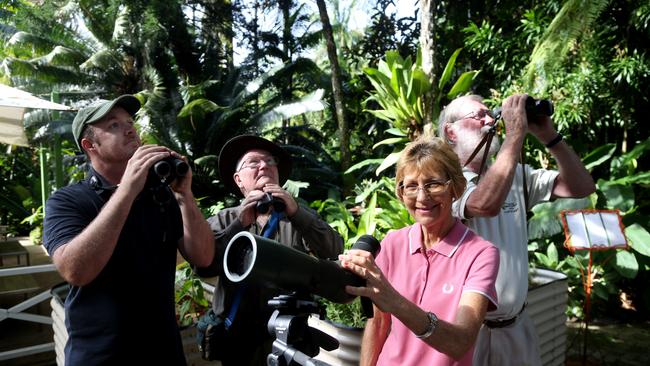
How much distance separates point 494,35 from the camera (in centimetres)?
679

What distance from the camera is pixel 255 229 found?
2.18 m

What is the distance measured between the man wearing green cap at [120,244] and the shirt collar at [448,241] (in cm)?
86

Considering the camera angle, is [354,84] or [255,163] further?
[354,84]

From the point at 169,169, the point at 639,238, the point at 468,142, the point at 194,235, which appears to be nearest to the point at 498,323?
the point at 468,142

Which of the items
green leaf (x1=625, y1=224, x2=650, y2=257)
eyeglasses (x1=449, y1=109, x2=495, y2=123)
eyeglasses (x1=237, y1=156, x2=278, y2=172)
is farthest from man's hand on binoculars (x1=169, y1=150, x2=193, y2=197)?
green leaf (x1=625, y1=224, x2=650, y2=257)

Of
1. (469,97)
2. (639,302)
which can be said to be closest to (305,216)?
(469,97)

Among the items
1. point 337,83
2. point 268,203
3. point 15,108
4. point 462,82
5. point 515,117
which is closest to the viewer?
point 515,117

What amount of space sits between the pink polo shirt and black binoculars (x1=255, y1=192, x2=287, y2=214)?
0.56 m

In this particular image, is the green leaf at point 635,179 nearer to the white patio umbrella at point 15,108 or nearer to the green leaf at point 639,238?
the green leaf at point 639,238

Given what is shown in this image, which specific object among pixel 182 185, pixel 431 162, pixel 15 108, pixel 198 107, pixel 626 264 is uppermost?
pixel 198 107

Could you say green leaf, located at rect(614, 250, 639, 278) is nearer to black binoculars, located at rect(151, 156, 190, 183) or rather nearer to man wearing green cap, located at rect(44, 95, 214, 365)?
man wearing green cap, located at rect(44, 95, 214, 365)

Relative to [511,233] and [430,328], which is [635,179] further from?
[430,328]

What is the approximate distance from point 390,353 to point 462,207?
62 cm

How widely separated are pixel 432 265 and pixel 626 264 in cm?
412
